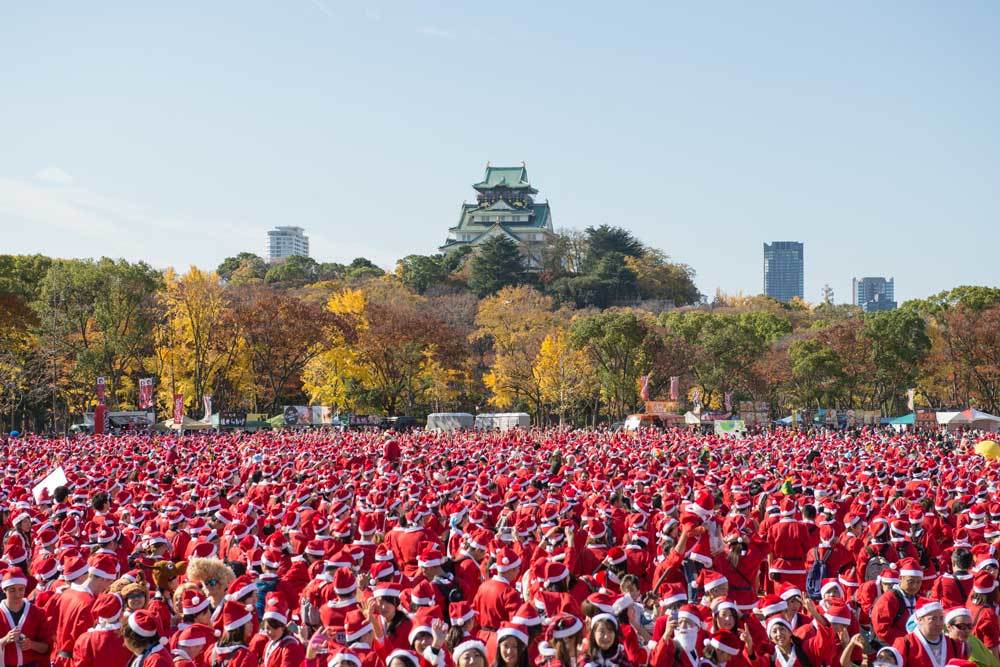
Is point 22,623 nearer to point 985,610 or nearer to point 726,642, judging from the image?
point 726,642

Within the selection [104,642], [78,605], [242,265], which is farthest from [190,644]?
[242,265]

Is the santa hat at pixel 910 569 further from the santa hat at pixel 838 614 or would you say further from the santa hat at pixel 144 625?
the santa hat at pixel 144 625

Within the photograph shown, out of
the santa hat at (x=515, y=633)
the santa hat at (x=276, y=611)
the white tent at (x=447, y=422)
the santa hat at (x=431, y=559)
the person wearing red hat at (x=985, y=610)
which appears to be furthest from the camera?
the white tent at (x=447, y=422)

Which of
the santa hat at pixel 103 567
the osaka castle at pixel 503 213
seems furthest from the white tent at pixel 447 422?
the osaka castle at pixel 503 213

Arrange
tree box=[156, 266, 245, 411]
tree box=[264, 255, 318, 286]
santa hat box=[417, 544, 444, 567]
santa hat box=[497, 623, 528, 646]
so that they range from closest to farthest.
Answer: santa hat box=[497, 623, 528, 646]
santa hat box=[417, 544, 444, 567]
tree box=[156, 266, 245, 411]
tree box=[264, 255, 318, 286]

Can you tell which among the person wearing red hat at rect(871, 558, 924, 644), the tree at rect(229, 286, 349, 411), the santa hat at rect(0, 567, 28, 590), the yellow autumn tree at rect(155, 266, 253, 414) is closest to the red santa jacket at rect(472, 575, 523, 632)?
the person wearing red hat at rect(871, 558, 924, 644)

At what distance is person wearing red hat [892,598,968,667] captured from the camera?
21.5ft

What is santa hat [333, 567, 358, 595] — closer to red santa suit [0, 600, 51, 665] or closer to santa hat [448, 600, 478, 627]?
santa hat [448, 600, 478, 627]

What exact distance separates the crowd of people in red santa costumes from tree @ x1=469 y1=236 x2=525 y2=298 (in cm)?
8052

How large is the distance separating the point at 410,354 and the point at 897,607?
2056 inches

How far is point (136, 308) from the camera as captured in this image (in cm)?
5747

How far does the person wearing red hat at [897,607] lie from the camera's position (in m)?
7.68

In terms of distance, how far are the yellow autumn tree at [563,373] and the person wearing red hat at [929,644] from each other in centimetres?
5415

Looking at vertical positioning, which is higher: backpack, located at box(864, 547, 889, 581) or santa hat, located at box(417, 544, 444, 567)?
santa hat, located at box(417, 544, 444, 567)
